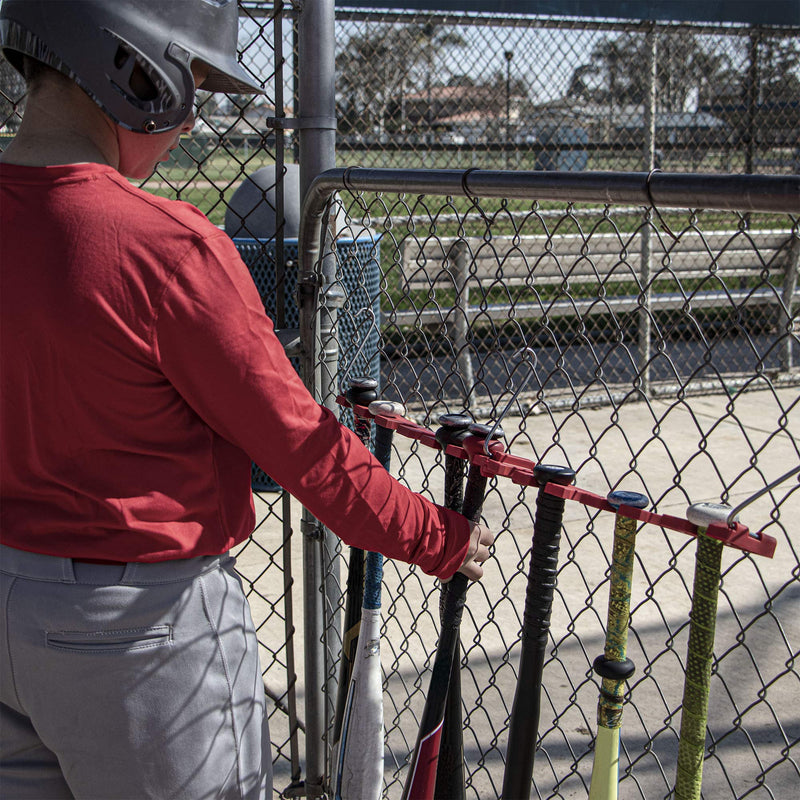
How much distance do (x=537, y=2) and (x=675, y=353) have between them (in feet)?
12.3

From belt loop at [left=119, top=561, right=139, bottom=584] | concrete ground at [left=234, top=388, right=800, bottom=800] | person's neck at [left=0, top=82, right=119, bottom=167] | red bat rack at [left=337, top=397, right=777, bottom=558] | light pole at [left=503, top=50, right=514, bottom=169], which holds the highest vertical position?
light pole at [left=503, top=50, right=514, bottom=169]

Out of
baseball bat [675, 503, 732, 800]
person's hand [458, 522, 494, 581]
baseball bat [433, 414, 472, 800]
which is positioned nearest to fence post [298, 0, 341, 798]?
baseball bat [433, 414, 472, 800]

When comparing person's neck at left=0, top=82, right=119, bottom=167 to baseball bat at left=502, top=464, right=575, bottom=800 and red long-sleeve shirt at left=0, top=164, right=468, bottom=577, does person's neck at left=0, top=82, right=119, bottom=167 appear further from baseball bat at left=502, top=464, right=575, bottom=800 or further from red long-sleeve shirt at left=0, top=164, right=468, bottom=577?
baseball bat at left=502, top=464, right=575, bottom=800

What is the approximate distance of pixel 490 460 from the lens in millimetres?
1658

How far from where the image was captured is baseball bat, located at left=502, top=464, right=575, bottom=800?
5.03 ft

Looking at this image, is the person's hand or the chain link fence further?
the chain link fence

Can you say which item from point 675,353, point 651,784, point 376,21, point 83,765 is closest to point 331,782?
point 651,784

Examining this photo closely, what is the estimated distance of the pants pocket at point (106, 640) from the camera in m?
1.38

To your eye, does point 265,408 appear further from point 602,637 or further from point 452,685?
point 602,637

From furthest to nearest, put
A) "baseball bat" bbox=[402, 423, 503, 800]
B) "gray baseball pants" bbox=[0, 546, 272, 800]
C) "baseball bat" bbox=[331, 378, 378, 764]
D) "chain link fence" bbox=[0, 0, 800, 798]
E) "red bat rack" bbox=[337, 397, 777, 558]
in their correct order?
1. "chain link fence" bbox=[0, 0, 800, 798]
2. "baseball bat" bbox=[331, 378, 378, 764]
3. "baseball bat" bbox=[402, 423, 503, 800]
4. "gray baseball pants" bbox=[0, 546, 272, 800]
5. "red bat rack" bbox=[337, 397, 777, 558]

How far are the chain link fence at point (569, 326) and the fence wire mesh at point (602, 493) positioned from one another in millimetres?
18

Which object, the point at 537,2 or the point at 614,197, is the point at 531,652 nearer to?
the point at 614,197

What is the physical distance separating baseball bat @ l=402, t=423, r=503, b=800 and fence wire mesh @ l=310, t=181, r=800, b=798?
0.47 ft

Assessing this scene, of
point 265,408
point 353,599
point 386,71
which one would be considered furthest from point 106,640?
point 386,71
